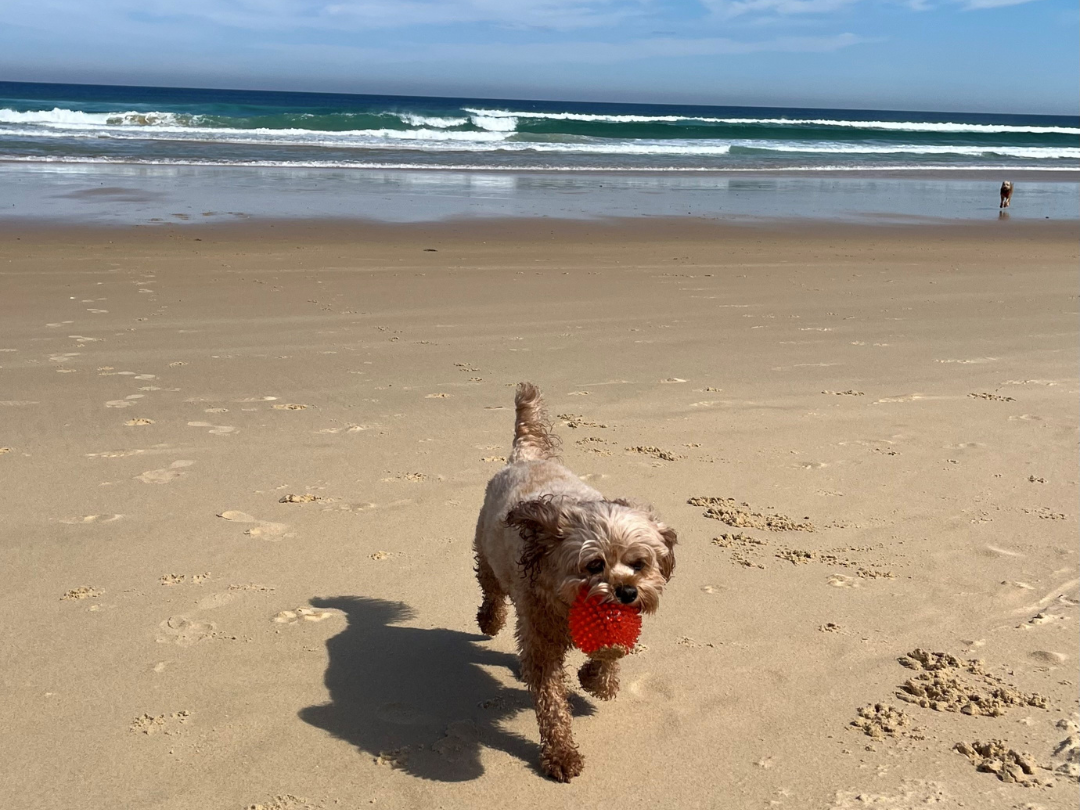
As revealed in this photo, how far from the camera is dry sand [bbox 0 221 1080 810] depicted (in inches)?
134

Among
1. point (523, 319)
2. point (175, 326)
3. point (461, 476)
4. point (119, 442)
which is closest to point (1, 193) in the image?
point (175, 326)

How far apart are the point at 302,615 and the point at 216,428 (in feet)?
8.65

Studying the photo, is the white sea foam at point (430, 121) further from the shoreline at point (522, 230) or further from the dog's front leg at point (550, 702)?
the dog's front leg at point (550, 702)

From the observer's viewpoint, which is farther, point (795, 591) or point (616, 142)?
point (616, 142)

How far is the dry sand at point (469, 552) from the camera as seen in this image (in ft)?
11.2

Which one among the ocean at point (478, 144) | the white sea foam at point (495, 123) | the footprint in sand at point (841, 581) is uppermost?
the white sea foam at point (495, 123)

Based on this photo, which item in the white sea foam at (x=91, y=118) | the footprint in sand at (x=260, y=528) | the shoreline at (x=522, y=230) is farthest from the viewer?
the white sea foam at (x=91, y=118)

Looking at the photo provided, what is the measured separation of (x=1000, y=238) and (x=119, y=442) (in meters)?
16.2

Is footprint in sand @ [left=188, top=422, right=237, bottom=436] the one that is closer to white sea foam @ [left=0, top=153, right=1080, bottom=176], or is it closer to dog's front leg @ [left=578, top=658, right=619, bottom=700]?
dog's front leg @ [left=578, top=658, right=619, bottom=700]

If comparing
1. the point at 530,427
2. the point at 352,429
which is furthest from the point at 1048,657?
the point at 352,429

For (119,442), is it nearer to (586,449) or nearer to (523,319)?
(586,449)

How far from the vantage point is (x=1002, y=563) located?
16.0 ft

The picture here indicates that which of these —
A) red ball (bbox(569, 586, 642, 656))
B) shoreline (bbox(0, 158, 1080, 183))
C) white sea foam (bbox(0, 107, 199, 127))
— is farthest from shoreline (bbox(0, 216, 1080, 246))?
white sea foam (bbox(0, 107, 199, 127))

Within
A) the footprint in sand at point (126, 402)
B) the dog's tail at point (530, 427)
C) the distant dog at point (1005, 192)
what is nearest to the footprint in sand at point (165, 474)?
the footprint in sand at point (126, 402)
